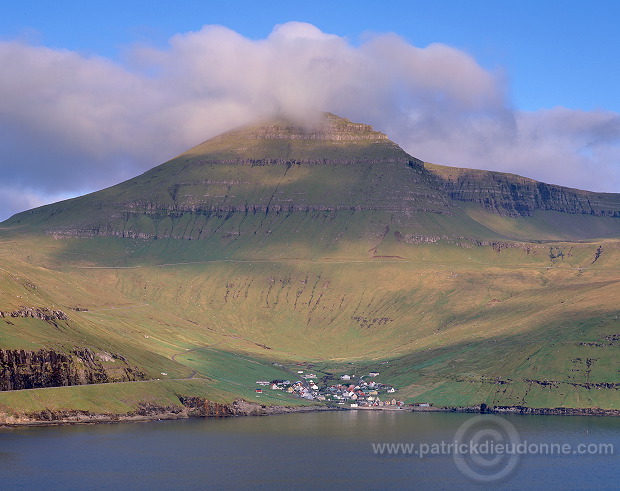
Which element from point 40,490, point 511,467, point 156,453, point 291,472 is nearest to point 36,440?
point 156,453

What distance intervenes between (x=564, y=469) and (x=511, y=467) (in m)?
11.0

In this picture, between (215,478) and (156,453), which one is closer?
(215,478)

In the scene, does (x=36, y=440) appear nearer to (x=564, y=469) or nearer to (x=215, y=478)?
(x=215, y=478)

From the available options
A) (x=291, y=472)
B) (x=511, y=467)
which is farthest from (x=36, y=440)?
(x=511, y=467)

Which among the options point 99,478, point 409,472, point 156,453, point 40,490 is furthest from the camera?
point 156,453

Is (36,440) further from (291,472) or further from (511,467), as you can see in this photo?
(511,467)

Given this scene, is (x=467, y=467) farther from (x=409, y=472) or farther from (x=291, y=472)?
(x=291, y=472)

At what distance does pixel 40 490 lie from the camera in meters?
156

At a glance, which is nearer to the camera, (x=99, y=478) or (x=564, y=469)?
(x=99, y=478)

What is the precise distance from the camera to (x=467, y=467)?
18762 cm

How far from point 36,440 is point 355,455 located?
7134 centimetres

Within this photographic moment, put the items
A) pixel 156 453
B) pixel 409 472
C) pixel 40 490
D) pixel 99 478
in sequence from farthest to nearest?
pixel 156 453, pixel 409 472, pixel 99 478, pixel 40 490

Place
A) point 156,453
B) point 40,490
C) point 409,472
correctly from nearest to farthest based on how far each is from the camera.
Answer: point 40,490, point 409,472, point 156,453

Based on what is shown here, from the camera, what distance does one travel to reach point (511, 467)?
618 ft
